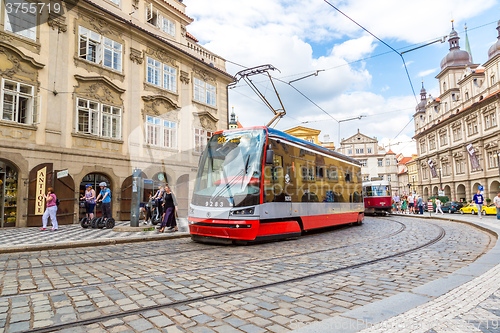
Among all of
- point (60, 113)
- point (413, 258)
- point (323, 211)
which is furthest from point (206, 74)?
point (413, 258)

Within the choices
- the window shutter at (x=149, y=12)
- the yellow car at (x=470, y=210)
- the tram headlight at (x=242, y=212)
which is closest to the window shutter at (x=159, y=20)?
the window shutter at (x=149, y=12)

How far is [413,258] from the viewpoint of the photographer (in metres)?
6.78

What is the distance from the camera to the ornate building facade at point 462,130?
43.6m

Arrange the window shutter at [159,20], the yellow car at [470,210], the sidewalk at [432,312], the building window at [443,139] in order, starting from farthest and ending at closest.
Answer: the building window at [443,139] < the yellow car at [470,210] < the window shutter at [159,20] < the sidewalk at [432,312]

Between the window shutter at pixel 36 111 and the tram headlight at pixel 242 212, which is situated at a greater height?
the window shutter at pixel 36 111

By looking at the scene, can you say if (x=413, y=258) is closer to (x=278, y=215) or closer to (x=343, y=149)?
(x=278, y=215)

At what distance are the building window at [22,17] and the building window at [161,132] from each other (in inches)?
279

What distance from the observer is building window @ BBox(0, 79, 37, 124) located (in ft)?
46.4

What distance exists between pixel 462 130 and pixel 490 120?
7.70m

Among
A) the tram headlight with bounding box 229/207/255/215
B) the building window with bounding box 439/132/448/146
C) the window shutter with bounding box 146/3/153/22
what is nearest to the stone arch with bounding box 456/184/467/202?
the building window with bounding box 439/132/448/146

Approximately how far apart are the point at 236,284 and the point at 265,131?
5307mm

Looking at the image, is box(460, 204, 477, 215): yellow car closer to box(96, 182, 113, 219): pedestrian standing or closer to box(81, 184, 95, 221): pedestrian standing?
box(96, 182, 113, 219): pedestrian standing

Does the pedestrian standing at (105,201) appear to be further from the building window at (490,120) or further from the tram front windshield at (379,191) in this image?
the building window at (490,120)

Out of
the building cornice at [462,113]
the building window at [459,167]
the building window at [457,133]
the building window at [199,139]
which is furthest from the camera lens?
the building window at [457,133]
